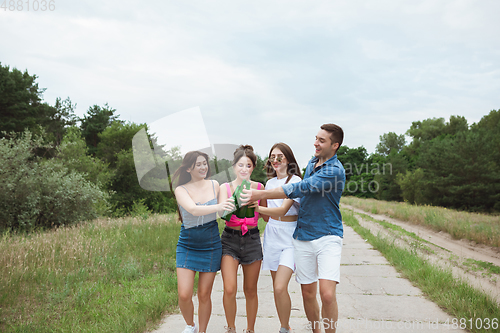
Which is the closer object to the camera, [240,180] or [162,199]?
[240,180]

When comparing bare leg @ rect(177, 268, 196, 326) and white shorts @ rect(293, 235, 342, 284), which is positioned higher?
white shorts @ rect(293, 235, 342, 284)

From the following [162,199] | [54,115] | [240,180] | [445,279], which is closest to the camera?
[240,180]

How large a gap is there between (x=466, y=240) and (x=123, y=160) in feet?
108

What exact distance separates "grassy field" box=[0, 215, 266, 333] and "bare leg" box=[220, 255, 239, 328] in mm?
1136

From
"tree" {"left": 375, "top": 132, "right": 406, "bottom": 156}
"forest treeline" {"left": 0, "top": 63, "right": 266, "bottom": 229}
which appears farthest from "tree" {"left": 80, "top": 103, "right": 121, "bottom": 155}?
"tree" {"left": 375, "top": 132, "right": 406, "bottom": 156}

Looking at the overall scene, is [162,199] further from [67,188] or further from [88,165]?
[67,188]

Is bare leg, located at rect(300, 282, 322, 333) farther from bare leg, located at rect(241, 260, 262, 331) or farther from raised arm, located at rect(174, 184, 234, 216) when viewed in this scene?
raised arm, located at rect(174, 184, 234, 216)

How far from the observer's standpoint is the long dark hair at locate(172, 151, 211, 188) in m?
3.36

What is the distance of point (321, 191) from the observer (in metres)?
3.29

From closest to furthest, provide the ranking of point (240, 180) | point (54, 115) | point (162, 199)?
point (240, 180)
point (162, 199)
point (54, 115)

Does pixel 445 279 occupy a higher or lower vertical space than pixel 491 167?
lower

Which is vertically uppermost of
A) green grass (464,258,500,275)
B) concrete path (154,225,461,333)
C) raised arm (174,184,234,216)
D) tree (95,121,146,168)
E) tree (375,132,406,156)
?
tree (375,132,406,156)

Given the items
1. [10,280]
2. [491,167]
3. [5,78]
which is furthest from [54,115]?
[491,167]

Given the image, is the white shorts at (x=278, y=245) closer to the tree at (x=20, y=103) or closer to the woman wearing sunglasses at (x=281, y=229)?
the woman wearing sunglasses at (x=281, y=229)
